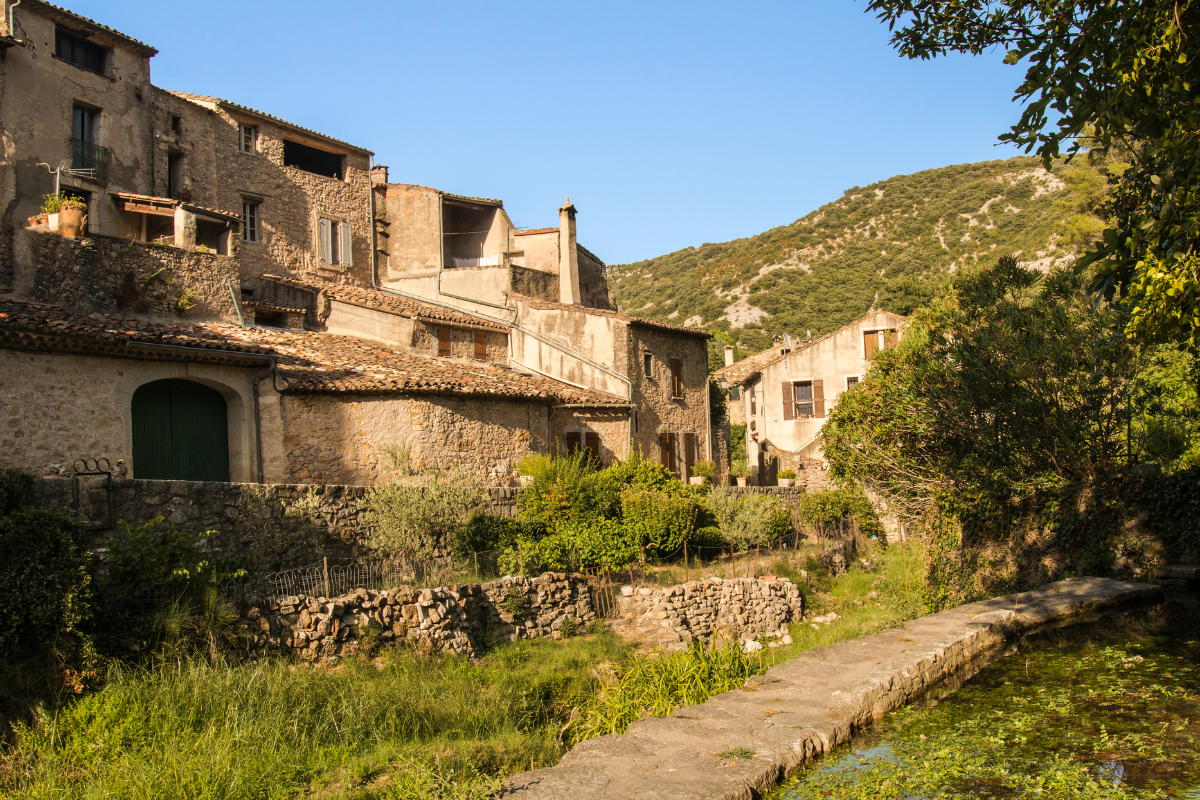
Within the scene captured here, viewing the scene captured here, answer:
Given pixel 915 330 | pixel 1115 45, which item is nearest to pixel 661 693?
pixel 1115 45

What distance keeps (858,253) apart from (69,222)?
57.6 m

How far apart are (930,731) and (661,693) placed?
3.89 metres

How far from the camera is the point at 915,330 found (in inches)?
618

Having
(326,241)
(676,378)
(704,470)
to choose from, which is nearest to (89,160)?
(326,241)

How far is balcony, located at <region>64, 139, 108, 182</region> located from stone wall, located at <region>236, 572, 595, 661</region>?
17390 mm

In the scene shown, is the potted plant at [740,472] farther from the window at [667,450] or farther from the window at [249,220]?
the window at [249,220]

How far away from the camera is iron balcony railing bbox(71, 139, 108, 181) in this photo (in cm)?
2316

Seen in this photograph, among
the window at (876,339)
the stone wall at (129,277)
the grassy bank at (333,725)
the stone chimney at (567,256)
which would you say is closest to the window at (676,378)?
the stone chimney at (567,256)

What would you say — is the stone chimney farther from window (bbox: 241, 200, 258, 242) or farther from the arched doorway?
the arched doorway

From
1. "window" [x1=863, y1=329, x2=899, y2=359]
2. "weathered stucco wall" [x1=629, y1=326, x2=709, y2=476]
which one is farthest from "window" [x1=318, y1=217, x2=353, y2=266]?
"window" [x1=863, y1=329, x2=899, y2=359]

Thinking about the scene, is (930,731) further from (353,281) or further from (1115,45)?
(353,281)

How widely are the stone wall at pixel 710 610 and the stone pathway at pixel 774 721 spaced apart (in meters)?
7.60

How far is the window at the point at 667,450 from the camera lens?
27.4 metres

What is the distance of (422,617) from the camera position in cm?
1212
